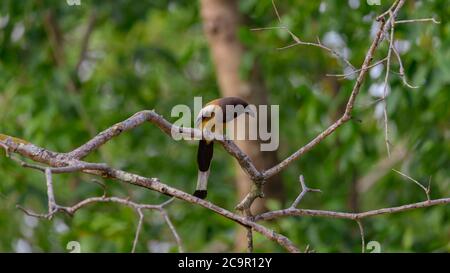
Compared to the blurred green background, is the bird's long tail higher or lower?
lower

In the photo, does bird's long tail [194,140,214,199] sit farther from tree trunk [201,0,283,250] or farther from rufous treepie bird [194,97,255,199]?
tree trunk [201,0,283,250]

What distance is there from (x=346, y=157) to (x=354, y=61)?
2.33 ft

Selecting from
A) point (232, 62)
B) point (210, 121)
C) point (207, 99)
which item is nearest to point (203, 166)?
point (210, 121)

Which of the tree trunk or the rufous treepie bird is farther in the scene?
the tree trunk

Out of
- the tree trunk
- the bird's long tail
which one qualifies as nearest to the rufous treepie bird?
the bird's long tail

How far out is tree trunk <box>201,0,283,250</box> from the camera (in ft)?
21.6

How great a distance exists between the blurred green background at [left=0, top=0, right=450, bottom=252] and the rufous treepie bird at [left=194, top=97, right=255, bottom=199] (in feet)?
4.52

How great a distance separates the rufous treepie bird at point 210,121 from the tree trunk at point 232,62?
267 cm

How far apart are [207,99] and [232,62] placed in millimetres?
1257

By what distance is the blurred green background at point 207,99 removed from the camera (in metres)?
5.87

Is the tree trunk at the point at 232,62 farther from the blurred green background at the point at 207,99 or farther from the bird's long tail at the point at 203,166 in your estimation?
the bird's long tail at the point at 203,166

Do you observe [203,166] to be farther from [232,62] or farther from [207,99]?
[207,99]
